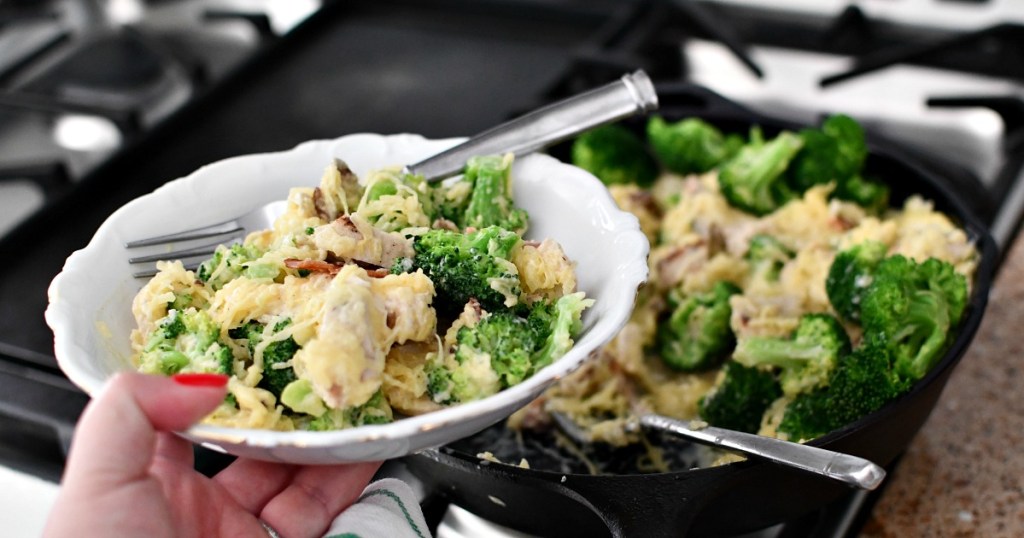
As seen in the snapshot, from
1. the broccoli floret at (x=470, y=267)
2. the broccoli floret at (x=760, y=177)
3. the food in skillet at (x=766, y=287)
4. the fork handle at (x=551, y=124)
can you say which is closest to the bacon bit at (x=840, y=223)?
the food in skillet at (x=766, y=287)

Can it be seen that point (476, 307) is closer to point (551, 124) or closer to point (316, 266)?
point (316, 266)

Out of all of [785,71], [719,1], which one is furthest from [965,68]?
[719,1]

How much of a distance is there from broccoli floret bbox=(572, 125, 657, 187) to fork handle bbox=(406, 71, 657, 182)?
0.44 metres

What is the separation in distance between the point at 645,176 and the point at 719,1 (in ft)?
3.77

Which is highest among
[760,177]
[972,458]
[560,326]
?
[560,326]

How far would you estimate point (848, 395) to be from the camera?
3.80ft

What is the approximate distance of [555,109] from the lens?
116 cm

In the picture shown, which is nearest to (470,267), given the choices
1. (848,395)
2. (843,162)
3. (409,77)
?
(848,395)

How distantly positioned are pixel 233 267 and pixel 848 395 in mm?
753

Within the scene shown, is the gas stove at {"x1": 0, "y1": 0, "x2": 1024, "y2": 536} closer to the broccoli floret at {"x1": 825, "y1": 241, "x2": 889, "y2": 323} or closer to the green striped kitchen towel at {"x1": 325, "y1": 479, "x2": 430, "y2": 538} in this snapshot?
the broccoli floret at {"x1": 825, "y1": 241, "x2": 889, "y2": 323}

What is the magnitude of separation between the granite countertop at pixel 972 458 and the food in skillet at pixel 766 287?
8.8 inches

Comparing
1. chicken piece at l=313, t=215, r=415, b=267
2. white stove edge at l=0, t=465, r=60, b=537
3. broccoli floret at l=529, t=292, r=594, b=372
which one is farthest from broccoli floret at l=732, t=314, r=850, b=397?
white stove edge at l=0, t=465, r=60, b=537

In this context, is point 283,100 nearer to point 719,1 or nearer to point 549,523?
point 719,1

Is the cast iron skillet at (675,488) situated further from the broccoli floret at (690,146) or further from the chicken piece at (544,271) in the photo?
the broccoli floret at (690,146)
